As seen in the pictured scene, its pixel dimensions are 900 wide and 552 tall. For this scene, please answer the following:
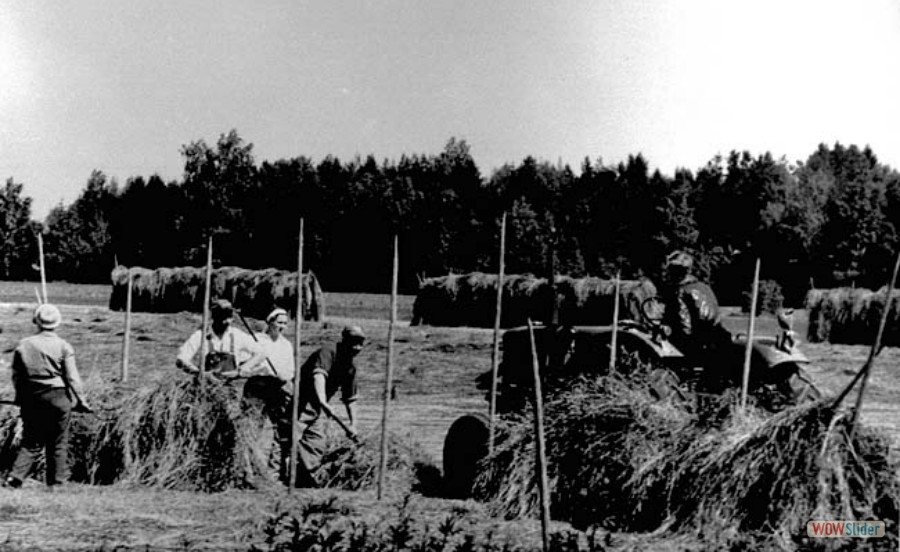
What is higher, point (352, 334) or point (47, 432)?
point (352, 334)

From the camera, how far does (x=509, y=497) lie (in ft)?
25.9

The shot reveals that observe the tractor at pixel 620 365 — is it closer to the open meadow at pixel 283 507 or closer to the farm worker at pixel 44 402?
the open meadow at pixel 283 507

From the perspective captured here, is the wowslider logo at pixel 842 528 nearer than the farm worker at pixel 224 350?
Yes

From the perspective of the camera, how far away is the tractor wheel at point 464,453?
29.8 feet

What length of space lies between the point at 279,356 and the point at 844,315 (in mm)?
24819

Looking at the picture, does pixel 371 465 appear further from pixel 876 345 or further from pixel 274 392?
pixel 876 345

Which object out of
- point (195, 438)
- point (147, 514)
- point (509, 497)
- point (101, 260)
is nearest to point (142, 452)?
point (195, 438)

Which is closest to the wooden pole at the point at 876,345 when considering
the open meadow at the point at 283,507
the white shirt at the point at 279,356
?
the open meadow at the point at 283,507

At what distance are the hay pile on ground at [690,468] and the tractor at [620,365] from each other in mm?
377

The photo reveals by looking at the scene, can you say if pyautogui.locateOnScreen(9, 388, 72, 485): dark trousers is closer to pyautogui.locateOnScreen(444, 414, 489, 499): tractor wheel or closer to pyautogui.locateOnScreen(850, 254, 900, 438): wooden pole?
pyautogui.locateOnScreen(444, 414, 489, 499): tractor wheel

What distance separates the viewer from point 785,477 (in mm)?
6770

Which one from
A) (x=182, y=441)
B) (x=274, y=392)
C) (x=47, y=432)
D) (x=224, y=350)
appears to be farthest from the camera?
(x=224, y=350)

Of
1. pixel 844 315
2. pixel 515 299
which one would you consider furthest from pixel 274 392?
pixel 844 315

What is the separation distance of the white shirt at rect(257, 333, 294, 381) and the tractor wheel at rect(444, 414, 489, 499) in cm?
185
